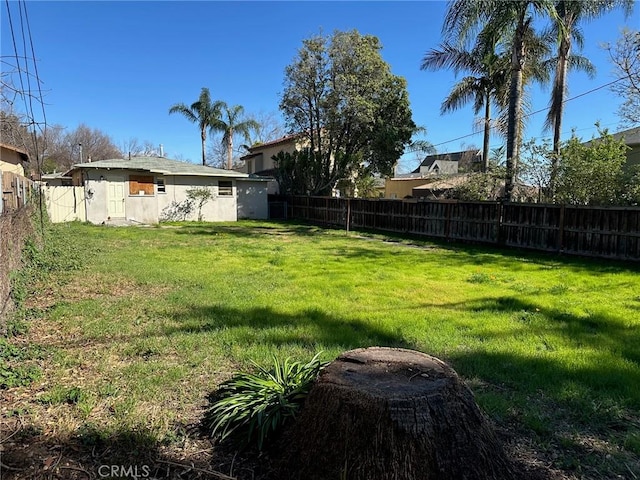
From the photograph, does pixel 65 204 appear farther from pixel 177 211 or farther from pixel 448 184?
pixel 448 184

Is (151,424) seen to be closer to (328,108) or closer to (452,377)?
(452,377)

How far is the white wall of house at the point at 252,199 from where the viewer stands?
82.4 ft

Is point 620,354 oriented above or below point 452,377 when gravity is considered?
below

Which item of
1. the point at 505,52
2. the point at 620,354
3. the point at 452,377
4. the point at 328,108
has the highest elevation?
the point at 505,52

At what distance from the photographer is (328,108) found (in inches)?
885

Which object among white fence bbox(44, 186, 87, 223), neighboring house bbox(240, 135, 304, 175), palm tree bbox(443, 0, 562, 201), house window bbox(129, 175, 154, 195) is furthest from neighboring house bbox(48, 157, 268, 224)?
palm tree bbox(443, 0, 562, 201)

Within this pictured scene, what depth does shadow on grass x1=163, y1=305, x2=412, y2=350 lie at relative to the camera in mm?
4367

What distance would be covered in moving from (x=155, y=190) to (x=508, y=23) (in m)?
17.1

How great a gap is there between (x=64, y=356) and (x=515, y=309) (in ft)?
17.8

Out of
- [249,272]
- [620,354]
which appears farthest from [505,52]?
[620,354]

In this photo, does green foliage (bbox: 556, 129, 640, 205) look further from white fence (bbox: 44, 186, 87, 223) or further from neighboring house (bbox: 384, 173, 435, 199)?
neighboring house (bbox: 384, 173, 435, 199)

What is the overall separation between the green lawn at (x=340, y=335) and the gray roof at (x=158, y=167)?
40.2 feet

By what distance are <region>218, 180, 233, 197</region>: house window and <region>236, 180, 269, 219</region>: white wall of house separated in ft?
2.41

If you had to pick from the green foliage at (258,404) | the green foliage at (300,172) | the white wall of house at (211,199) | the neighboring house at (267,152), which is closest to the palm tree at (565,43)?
the green foliage at (300,172)
